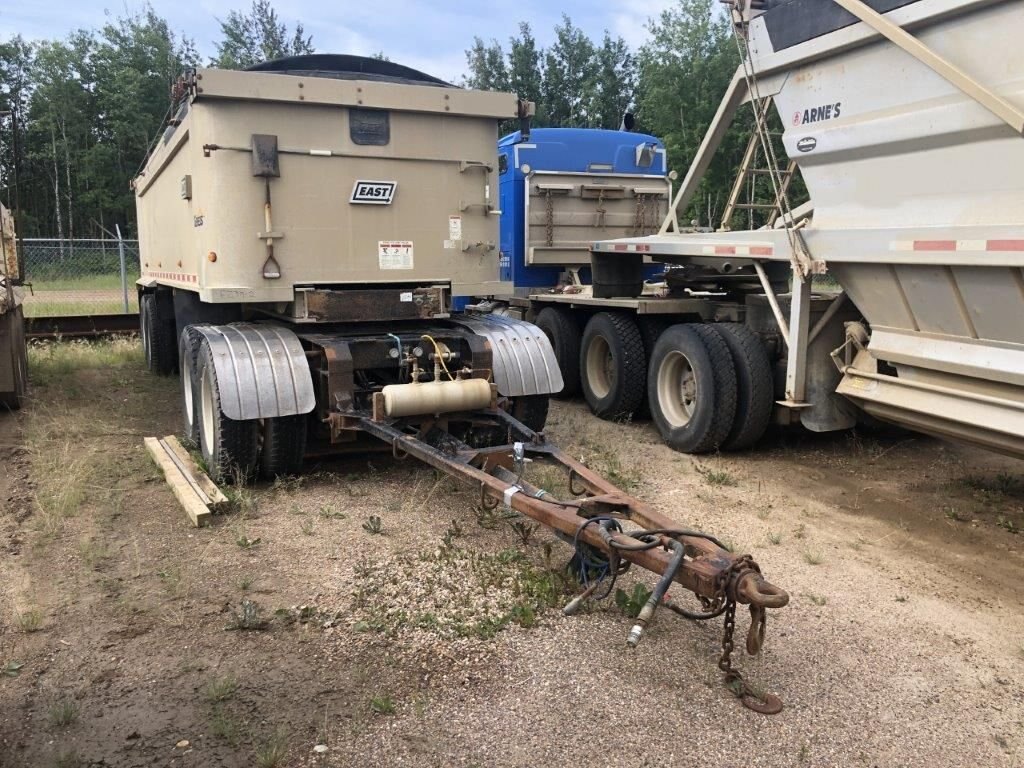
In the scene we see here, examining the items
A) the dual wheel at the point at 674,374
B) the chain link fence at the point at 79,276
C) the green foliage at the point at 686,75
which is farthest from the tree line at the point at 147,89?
the dual wheel at the point at 674,374

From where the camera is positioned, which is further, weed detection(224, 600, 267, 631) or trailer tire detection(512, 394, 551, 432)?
trailer tire detection(512, 394, 551, 432)

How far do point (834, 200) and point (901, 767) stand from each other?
3.53m

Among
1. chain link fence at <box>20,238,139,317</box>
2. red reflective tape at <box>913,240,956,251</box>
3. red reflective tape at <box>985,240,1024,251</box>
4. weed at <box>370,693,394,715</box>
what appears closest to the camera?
weed at <box>370,693,394,715</box>

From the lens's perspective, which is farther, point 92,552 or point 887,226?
point 887,226

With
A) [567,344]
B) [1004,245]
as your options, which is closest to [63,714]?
[1004,245]

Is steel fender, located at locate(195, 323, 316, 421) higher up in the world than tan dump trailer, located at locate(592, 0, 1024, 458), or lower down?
lower down

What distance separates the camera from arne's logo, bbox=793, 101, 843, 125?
5164 millimetres

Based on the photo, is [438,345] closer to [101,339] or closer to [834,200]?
[834,200]

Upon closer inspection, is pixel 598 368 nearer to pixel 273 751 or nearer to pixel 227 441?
pixel 227 441

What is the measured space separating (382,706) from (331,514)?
7.06 feet

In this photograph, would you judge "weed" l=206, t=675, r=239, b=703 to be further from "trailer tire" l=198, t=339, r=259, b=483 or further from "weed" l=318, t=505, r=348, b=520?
"trailer tire" l=198, t=339, r=259, b=483

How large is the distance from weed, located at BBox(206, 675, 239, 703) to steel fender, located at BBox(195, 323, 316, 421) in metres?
2.14

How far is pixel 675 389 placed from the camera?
23.3 feet

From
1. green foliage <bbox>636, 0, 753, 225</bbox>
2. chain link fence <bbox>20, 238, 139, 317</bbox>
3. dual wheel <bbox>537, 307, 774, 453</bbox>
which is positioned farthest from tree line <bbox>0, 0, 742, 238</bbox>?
dual wheel <bbox>537, 307, 774, 453</bbox>
